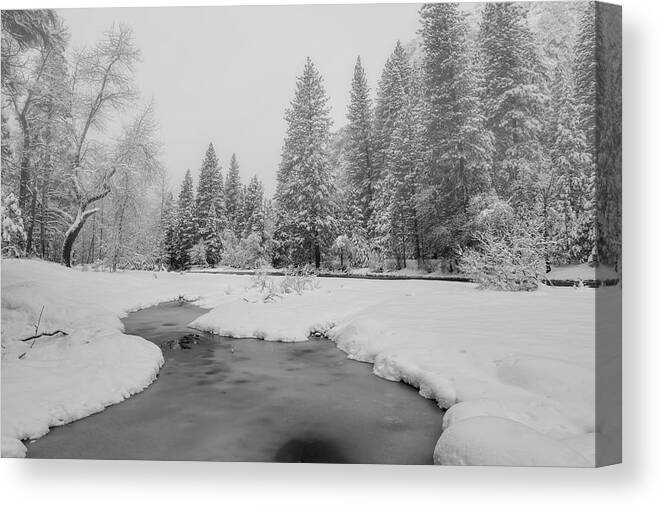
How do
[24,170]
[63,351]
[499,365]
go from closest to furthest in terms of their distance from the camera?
[499,365]
[63,351]
[24,170]

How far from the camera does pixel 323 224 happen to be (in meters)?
6.38

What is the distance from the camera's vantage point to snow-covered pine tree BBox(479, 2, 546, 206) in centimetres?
502

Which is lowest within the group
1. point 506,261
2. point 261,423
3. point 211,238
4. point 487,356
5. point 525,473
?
point 525,473

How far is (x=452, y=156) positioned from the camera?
5566 millimetres

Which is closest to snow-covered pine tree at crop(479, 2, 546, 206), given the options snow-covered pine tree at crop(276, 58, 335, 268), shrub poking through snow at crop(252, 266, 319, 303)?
snow-covered pine tree at crop(276, 58, 335, 268)

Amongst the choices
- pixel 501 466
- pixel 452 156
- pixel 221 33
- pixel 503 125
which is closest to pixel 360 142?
pixel 452 156

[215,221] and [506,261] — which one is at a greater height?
[215,221]

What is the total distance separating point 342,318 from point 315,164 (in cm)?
290

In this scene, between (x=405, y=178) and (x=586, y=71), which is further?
(x=405, y=178)

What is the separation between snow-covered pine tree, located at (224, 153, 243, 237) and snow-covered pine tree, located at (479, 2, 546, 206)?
3678 millimetres

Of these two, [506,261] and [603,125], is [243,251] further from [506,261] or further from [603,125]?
[603,125]

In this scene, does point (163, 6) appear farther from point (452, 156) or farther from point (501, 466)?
point (501, 466)

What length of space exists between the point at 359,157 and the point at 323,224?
121cm

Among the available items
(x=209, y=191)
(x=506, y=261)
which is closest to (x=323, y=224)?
(x=209, y=191)
